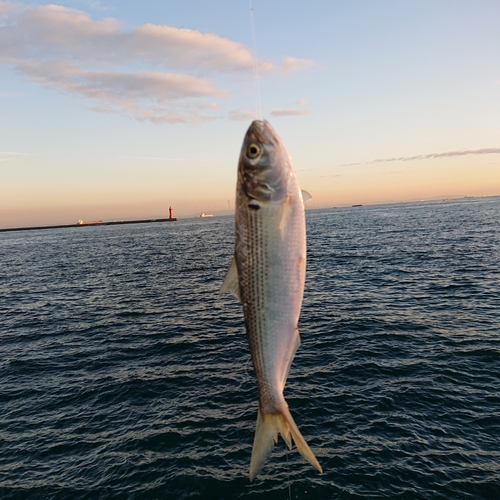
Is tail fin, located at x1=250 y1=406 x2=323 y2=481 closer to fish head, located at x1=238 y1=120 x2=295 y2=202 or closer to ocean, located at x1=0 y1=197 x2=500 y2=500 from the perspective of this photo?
fish head, located at x1=238 y1=120 x2=295 y2=202

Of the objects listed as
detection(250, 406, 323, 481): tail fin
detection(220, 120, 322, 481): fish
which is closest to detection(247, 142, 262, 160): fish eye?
detection(220, 120, 322, 481): fish

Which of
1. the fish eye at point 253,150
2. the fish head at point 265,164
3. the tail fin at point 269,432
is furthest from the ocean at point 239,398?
the fish eye at point 253,150

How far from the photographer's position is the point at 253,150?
156 inches

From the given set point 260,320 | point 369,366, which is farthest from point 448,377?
point 260,320

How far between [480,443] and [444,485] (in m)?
2.72

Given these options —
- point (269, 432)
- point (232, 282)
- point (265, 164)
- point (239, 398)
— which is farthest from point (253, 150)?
point (239, 398)

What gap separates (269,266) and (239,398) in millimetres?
14646

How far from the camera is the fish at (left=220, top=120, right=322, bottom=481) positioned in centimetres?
395

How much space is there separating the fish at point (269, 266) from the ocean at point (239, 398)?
9215 millimetres

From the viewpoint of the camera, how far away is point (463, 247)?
55562 mm

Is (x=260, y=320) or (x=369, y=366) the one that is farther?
(x=369, y=366)

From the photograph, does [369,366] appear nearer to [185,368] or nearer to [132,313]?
[185,368]

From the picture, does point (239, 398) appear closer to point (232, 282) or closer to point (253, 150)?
point (232, 282)

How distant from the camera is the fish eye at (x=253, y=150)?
3.95m
